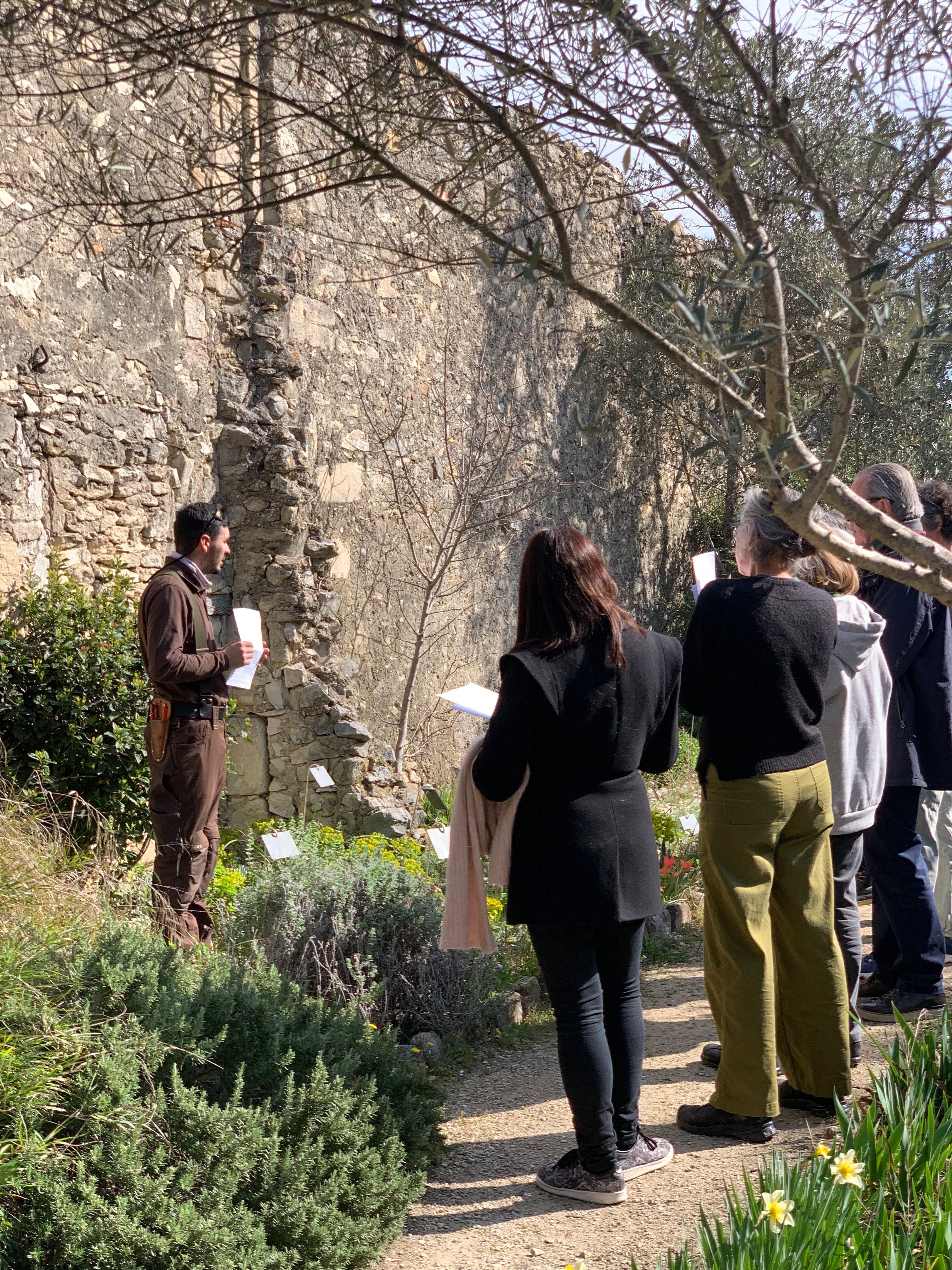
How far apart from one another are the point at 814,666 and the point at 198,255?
4486 mm

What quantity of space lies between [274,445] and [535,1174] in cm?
446

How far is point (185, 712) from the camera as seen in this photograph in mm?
4375

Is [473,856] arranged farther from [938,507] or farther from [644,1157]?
[938,507]

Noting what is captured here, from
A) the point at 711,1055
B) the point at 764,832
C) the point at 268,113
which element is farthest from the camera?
the point at 711,1055

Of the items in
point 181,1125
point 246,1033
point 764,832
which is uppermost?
point 764,832

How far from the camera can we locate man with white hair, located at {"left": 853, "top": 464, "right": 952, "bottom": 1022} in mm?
4109

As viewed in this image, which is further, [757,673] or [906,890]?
[906,890]

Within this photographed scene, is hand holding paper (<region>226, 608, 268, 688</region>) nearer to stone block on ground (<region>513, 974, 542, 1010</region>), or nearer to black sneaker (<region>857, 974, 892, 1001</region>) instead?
stone block on ground (<region>513, 974, 542, 1010</region>)

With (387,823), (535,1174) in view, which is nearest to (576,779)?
(535,1174)

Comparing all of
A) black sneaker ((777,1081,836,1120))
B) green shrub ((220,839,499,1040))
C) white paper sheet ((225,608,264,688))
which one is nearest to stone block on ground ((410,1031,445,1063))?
green shrub ((220,839,499,1040))

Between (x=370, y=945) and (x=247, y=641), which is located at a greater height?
(x=247, y=641)

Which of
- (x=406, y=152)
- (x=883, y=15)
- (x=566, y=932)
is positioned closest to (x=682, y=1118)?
(x=566, y=932)

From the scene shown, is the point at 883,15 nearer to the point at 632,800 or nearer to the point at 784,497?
the point at 784,497

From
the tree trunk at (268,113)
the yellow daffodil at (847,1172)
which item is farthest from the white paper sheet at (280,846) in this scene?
the yellow daffodil at (847,1172)
